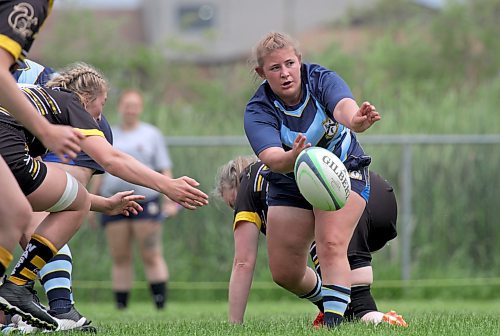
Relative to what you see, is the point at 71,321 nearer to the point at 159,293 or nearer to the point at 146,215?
the point at 159,293

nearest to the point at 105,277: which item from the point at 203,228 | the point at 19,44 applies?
the point at 203,228

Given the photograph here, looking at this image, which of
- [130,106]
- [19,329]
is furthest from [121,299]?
[19,329]

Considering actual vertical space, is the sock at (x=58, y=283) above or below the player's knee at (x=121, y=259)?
above

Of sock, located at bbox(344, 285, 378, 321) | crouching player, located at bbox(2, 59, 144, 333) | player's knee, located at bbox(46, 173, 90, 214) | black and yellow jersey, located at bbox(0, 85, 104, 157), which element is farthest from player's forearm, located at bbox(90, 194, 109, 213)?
sock, located at bbox(344, 285, 378, 321)

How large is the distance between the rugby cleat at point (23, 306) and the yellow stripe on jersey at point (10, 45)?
1.29 metres

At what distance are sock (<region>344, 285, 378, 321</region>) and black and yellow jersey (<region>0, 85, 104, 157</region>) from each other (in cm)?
195

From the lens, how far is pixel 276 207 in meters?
5.94

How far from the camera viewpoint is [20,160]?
16.9 ft

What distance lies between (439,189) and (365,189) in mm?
6263

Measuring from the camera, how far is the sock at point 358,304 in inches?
244

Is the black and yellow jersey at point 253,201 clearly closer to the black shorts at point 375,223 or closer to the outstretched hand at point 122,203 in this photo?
the black shorts at point 375,223

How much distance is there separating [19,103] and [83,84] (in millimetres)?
1565

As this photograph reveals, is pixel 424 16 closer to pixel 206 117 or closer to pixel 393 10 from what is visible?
pixel 393 10

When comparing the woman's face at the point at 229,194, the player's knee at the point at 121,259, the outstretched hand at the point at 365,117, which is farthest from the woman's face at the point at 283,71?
the player's knee at the point at 121,259
